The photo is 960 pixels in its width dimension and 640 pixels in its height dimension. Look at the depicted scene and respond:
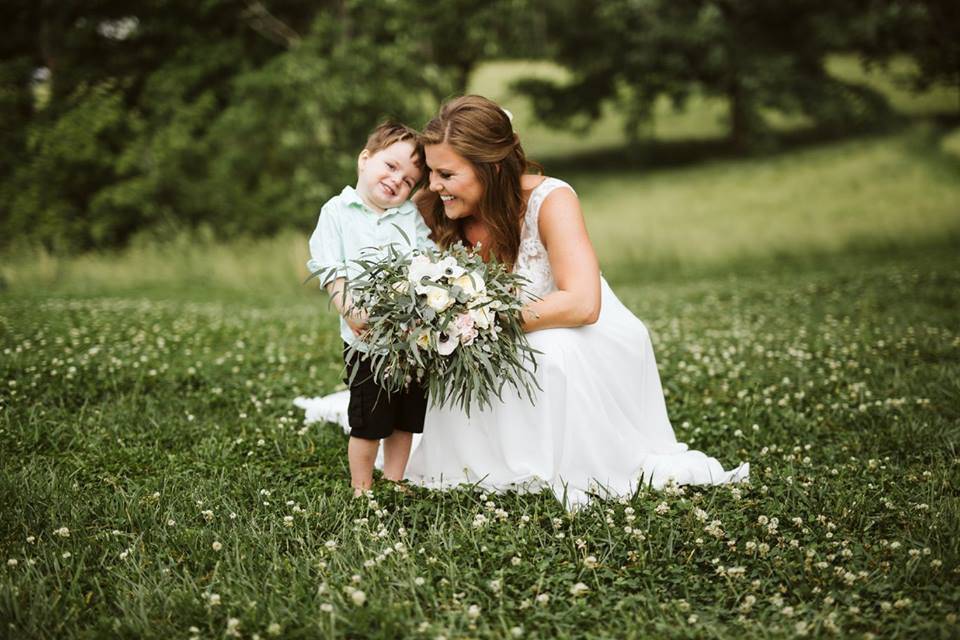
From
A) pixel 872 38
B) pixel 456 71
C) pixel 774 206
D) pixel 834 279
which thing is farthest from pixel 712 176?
pixel 834 279

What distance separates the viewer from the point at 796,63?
22672 mm

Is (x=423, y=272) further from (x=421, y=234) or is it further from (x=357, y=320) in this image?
(x=421, y=234)

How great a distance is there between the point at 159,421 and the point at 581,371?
10.1 ft

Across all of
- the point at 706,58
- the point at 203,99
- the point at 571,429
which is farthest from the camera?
the point at 706,58

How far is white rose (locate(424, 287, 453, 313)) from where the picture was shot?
3.70m

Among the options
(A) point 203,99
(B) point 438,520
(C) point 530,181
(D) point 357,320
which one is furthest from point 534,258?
(A) point 203,99

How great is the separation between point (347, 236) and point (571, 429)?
1646 millimetres

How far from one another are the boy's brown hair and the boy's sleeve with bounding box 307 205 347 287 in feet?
1.48

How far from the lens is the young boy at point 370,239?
13.7 ft

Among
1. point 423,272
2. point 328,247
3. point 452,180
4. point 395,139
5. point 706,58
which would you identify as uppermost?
point 706,58

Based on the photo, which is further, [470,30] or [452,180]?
[470,30]

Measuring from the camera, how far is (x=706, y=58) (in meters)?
22.5

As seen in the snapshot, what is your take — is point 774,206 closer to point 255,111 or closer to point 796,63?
point 796,63

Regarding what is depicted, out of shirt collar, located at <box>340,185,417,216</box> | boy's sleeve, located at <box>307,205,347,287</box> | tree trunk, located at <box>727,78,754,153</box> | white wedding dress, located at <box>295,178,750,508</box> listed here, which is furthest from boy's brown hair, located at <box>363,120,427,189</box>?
tree trunk, located at <box>727,78,754,153</box>
